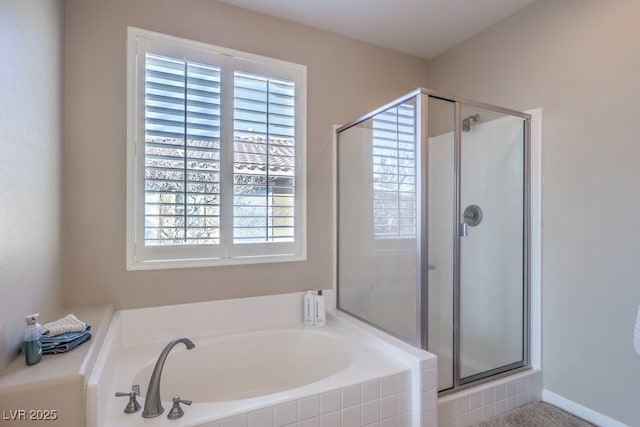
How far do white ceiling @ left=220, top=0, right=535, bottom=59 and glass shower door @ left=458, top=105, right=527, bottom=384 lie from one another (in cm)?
74

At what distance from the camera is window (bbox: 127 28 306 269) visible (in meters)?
1.91

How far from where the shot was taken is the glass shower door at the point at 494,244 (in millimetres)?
2010

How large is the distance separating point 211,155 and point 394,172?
1.16 m

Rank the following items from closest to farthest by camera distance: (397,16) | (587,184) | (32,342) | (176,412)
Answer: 1. (32,342)
2. (176,412)
3. (587,184)
4. (397,16)

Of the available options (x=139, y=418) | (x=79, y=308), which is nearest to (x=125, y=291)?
(x=79, y=308)

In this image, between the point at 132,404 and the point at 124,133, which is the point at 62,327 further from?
the point at 124,133

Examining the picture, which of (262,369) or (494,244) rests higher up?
(494,244)

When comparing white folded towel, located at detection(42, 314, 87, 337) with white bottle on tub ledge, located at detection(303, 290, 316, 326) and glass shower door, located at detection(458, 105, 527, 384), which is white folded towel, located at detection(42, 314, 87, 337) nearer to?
white bottle on tub ledge, located at detection(303, 290, 316, 326)

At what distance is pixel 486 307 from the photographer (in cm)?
213

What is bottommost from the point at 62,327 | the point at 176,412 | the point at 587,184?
the point at 176,412

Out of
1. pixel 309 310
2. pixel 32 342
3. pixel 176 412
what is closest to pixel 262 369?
pixel 309 310

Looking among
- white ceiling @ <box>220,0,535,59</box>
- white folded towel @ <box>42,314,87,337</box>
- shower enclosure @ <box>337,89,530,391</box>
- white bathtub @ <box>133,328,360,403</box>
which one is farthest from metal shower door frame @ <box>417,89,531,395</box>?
white folded towel @ <box>42,314,87,337</box>

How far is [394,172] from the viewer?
206cm

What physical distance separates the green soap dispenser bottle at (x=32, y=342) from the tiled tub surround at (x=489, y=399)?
1.74m
